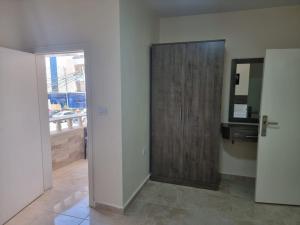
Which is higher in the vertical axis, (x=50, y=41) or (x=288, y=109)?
(x=50, y=41)

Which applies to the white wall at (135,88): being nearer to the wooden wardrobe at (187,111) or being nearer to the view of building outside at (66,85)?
the wooden wardrobe at (187,111)

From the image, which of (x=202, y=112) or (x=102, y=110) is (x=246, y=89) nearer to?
(x=202, y=112)

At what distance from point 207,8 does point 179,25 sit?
1.76ft

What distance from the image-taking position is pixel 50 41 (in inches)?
94.9

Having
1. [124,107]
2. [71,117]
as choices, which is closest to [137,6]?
[124,107]

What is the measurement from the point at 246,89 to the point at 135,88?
5.88ft

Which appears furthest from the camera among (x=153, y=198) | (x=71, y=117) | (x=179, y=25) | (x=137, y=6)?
(x=71, y=117)

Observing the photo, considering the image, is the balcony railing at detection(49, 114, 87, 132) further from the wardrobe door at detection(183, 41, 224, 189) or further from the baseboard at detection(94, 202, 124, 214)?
the wardrobe door at detection(183, 41, 224, 189)

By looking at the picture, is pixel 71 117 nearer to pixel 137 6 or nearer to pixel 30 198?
pixel 30 198

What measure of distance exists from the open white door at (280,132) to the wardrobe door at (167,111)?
107 cm

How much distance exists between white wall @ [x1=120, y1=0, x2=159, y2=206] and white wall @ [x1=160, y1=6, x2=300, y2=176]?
22.7 inches

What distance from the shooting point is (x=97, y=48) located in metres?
2.20

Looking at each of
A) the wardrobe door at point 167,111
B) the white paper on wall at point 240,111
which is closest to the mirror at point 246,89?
the white paper on wall at point 240,111

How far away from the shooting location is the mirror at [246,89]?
3.07 metres
